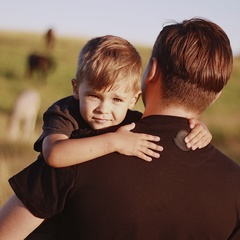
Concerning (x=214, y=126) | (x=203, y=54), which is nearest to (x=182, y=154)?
(x=203, y=54)

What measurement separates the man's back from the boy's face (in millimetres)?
496

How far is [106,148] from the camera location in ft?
6.22

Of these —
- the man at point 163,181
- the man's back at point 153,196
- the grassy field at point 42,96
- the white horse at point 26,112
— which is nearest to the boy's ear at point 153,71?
the man at point 163,181

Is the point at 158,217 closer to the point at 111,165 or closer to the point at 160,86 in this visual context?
the point at 111,165

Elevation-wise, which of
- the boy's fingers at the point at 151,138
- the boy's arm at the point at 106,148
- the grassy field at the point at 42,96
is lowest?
the grassy field at the point at 42,96

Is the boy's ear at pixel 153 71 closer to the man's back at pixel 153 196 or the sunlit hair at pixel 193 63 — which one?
the sunlit hair at pixel 193 63

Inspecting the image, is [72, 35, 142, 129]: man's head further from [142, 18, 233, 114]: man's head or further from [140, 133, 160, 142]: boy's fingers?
[140, 133, 160, 142]: boy's fingers

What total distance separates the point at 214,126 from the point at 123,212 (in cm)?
1309

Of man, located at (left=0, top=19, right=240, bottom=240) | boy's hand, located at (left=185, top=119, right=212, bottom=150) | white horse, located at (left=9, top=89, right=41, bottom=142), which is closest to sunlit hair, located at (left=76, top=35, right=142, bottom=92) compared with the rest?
man, located at (left=0, top=19, right=240, bottom=240)

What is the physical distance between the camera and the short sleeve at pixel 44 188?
6.08ft

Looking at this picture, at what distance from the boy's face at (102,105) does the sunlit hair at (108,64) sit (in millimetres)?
27

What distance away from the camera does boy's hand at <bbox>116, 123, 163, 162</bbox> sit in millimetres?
1865

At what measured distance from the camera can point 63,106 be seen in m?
2.47

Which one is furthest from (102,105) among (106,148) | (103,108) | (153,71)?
(106,148)
